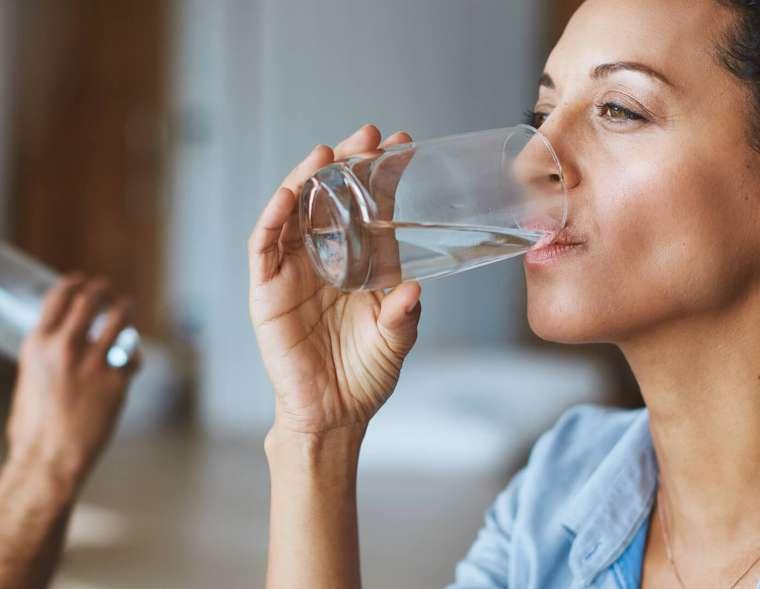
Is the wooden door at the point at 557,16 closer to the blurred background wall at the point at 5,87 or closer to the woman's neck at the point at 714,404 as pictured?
the blurred background wall at the point at 5,87

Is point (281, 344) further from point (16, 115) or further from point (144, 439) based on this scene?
point (16, 115)

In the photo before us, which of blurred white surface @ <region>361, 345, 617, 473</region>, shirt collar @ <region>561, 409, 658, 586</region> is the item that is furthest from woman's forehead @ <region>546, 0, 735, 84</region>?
blurred white surface @ <region>361, 345, 617, 473</region>

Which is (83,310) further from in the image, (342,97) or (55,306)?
(342,97)

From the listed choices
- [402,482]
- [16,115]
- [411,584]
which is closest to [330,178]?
[411,584]

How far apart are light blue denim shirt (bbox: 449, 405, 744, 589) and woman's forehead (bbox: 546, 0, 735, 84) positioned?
1.45 ft

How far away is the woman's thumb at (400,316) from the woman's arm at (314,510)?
0.37 feet

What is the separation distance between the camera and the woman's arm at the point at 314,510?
46.5 inches

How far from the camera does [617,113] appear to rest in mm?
1121

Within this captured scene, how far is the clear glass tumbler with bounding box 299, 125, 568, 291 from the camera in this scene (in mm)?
1011

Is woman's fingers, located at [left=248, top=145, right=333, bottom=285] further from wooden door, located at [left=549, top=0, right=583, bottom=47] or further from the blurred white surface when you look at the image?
wooden door, located at [left=549, top=0, right=583, bottom=47]

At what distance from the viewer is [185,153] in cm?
630

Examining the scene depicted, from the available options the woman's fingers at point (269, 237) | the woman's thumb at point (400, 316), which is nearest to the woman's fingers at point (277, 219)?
the woman's fingers at point (269, 237)

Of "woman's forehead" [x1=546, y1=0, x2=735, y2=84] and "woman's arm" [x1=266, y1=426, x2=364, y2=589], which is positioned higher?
"woman's forehead" [x1=546, y1=0, x2=735, y2=84]

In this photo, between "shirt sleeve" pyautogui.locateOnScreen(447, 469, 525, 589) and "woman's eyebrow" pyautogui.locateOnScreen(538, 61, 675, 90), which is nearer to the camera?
"woman's eyebrow" pyautogui.locateOnScreen(538, 61, 675, 90)
